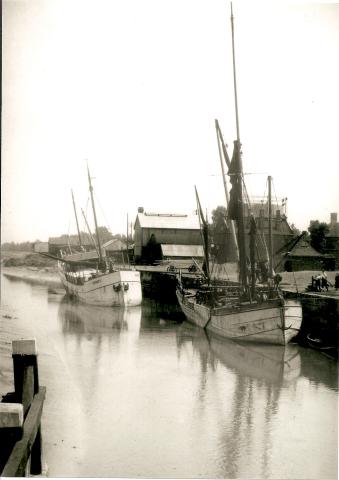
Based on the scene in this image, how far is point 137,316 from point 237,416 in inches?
484

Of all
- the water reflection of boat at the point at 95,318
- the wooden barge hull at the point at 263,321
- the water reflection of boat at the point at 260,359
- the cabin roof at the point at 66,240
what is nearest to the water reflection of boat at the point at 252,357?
the water reflection of boat at the point at 260,359

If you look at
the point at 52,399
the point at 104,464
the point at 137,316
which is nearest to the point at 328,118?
the point at 104,464

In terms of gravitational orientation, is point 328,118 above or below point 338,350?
above

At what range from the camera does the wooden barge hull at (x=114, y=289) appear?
2244 cm

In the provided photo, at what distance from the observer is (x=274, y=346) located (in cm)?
1391

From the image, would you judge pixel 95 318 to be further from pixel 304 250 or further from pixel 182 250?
pixel 304 250

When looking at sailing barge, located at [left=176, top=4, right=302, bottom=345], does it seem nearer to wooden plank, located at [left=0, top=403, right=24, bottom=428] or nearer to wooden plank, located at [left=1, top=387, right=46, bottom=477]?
wooden plank, located at [left=1, top=387, right=46, bottom=477]

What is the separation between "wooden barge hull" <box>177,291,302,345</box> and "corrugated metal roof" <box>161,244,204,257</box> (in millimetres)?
8594

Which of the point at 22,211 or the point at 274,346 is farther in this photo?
the point at 274,346

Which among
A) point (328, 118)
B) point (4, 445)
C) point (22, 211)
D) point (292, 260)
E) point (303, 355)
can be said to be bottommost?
point (303, 355)

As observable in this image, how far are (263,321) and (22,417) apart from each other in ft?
35.5

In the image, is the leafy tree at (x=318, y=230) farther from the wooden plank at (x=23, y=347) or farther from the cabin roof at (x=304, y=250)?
the wooden plank at (x=23, y=347)

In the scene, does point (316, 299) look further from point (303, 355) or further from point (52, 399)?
point (52, 399)

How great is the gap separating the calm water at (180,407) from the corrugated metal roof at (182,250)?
30.0ft
